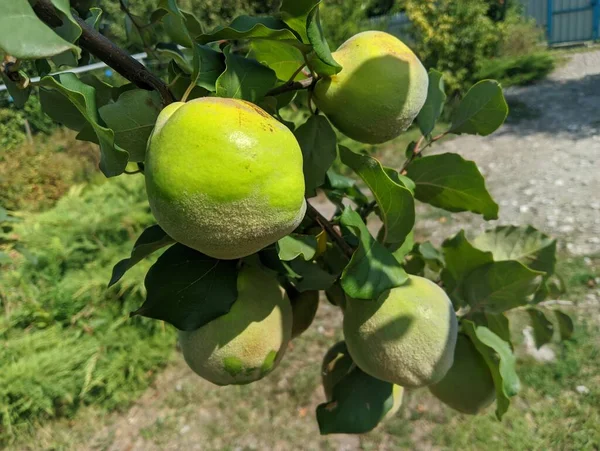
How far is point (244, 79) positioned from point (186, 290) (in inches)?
10.4

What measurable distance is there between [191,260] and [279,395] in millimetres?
1970

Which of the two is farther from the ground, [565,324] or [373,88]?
[373,88]

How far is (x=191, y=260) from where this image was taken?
25.0 inches

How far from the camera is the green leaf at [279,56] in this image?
1.91 feet

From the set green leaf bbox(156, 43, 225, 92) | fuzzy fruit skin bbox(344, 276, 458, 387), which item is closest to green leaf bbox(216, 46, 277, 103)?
green leaf bbox(156, 43, 225, 92)

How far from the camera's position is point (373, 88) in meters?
0.58

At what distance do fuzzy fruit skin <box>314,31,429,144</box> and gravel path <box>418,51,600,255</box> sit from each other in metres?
3.05

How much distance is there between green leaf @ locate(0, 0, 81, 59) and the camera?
34 cm

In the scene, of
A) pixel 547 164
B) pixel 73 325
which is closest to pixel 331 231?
pixel 73 325

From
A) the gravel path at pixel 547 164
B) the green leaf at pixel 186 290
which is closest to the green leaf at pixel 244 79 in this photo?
the green leaf at pixel 186 290

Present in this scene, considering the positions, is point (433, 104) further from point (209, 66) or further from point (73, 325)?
point (73, 325)

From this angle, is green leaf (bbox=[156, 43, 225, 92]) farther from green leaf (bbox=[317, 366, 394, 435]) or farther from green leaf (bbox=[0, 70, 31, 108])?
green leaf (bbox=[317, 366, 394, 435])

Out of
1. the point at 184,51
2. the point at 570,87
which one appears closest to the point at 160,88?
the point at 184,51

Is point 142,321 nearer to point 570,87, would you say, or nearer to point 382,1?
point 570,87
